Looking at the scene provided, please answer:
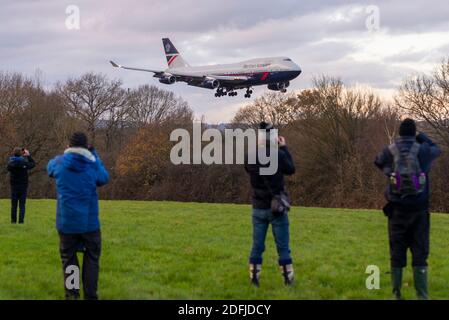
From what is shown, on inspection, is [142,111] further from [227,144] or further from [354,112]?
[354,112]

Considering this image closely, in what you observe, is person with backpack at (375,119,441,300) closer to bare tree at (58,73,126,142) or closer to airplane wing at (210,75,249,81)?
airplane wing at (210,75,249,81)

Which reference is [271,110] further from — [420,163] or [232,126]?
[420,163]

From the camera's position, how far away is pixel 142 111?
75938 mm

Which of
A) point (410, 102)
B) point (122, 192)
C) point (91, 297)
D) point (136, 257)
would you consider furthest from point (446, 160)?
point (91, 297)

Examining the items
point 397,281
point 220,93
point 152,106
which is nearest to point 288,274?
point 397,281

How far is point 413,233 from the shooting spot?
839 centimetres

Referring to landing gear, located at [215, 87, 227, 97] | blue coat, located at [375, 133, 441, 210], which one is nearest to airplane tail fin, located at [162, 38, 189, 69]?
landing gear, located at [215, 87, 227, 97]

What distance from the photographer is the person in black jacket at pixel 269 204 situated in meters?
9.05

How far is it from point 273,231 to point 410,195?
203 cm

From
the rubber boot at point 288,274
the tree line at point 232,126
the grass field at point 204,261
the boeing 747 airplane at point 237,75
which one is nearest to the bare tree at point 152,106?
the tree line at point 232,126

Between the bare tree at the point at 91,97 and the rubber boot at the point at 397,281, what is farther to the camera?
the bare tree at the point at 91,97

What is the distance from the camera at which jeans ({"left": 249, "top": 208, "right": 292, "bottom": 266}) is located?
9.12 meters

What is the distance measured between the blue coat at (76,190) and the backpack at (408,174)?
153 inches

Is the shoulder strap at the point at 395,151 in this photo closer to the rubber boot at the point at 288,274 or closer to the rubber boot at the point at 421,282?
the rubber boot at the point at 421,282
